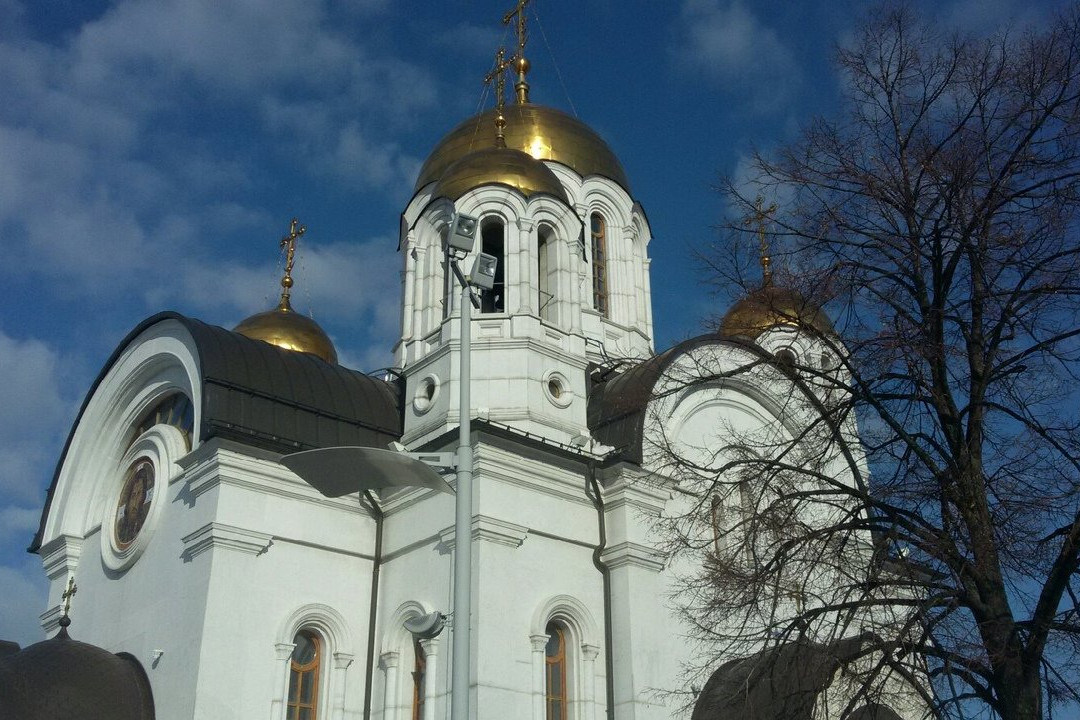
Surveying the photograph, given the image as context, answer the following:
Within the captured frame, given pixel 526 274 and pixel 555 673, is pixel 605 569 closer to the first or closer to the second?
pixel 555 673

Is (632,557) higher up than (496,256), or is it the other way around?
(496,256)

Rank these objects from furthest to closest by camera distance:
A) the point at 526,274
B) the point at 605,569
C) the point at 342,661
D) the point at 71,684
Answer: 1. the point at 526,274
2. the point at 605,569
3. the point at 342,661
4. the point at 71,684

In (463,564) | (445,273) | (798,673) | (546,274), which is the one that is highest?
(546,274)

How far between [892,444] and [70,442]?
12.3m

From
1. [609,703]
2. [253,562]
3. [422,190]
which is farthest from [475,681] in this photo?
[422,190]

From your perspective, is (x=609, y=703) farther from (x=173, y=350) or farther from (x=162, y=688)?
(x=173, y=350)

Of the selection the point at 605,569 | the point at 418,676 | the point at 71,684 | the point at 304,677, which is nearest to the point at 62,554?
the point at 71,684

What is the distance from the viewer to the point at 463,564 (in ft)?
25.0

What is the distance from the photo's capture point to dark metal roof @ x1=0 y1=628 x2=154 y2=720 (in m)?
11.2

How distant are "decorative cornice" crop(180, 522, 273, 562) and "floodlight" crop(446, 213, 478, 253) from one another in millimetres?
5540

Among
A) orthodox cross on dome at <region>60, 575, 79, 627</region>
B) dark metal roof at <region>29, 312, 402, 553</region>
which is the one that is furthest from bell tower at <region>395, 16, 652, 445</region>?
orthodox cross on dome at <region>60, 575, 79, 627</region>

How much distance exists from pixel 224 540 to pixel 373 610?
208cm

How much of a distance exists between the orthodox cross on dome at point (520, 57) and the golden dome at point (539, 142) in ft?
2.35

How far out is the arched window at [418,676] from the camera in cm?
1242
